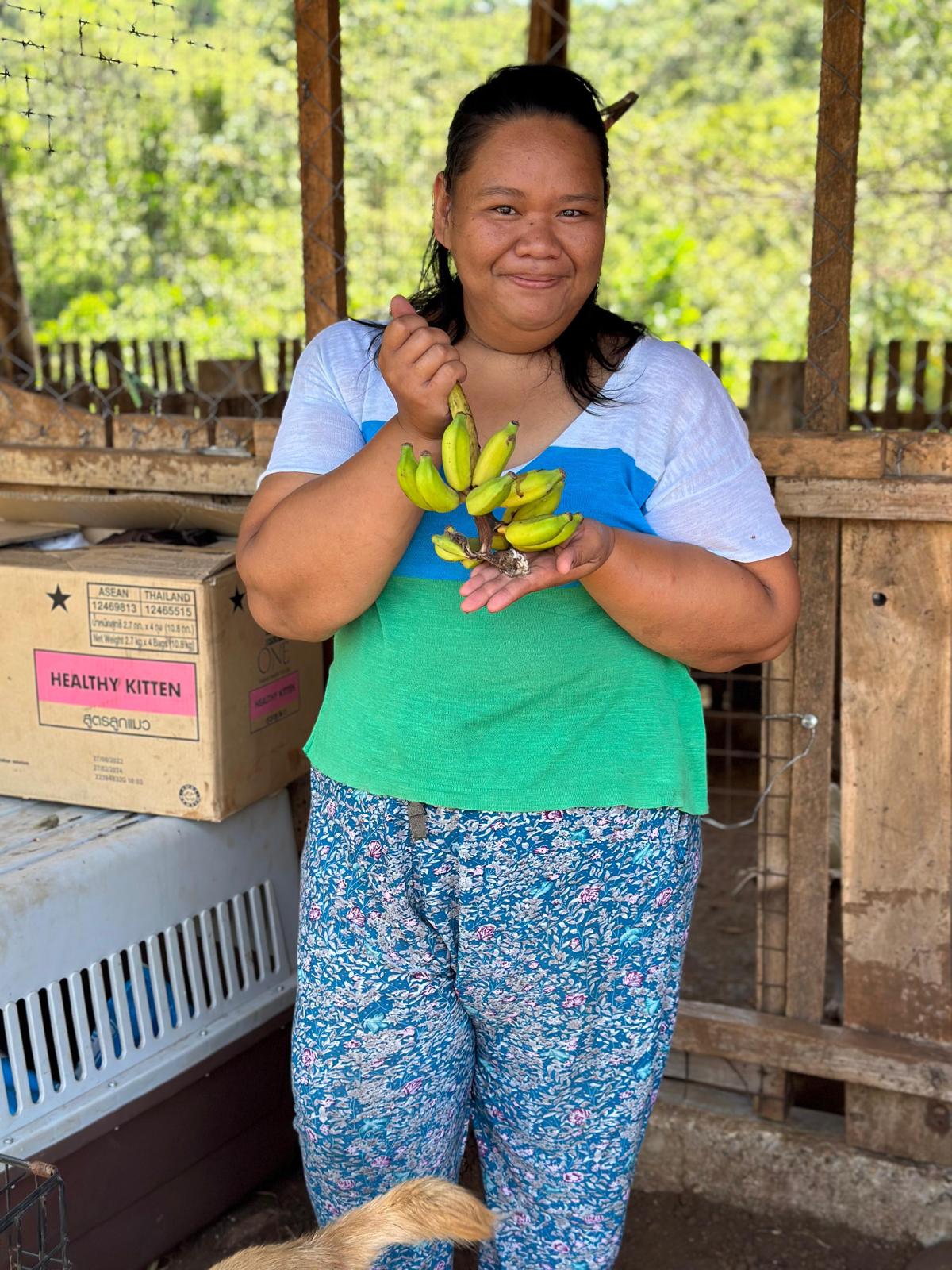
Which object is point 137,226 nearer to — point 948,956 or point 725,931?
point 725,931

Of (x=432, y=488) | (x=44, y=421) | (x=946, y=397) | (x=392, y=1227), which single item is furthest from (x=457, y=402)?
(x=946, y=397)

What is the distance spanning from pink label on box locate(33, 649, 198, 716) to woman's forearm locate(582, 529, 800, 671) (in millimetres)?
942

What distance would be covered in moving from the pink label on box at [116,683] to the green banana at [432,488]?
101 cm

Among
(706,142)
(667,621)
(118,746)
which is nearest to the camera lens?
(667,621)

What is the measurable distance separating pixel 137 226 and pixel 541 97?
34.1 ft

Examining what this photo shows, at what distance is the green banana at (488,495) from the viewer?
125cm

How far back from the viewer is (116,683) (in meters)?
2.24

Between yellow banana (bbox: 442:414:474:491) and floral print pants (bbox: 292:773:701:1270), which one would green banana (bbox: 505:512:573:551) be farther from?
floral print pants (bbox: 292:773:701:1270)

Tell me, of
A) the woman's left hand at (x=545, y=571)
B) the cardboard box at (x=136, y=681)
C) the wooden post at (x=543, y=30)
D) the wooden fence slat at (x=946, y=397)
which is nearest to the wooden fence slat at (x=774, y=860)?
the cardboard box at (x=136, y=681)

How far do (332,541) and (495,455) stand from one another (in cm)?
26

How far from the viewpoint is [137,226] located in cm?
1102

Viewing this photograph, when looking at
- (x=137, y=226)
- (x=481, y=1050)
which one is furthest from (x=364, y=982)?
(x=137, y=226)

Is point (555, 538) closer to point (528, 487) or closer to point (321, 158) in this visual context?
point (528, 487)

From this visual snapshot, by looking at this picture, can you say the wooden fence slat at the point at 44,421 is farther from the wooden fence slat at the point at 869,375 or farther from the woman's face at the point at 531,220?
the wooden fence slat at the point at 869,375
